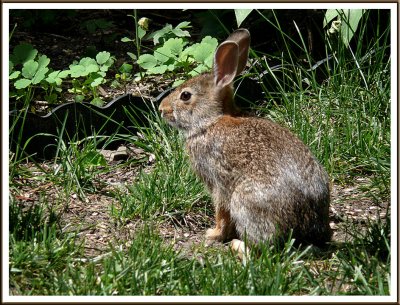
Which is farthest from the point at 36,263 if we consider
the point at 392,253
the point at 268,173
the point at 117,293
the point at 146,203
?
the point at 392,253

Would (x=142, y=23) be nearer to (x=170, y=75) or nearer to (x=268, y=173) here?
(x=170, y=75)

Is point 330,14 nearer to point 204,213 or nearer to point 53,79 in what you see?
point 204,213

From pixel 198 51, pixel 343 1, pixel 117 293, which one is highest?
pixel 343 1

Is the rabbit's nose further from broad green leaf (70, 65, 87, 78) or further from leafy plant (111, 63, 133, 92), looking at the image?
leafy plant (111, 63, 133, 92)

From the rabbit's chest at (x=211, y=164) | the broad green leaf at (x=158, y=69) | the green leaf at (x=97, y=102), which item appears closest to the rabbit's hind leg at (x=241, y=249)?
the rabbit's chest at (x=211, y=164)

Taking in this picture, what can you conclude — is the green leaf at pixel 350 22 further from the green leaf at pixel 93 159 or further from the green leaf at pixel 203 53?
the green leaf at pixel 93 159
